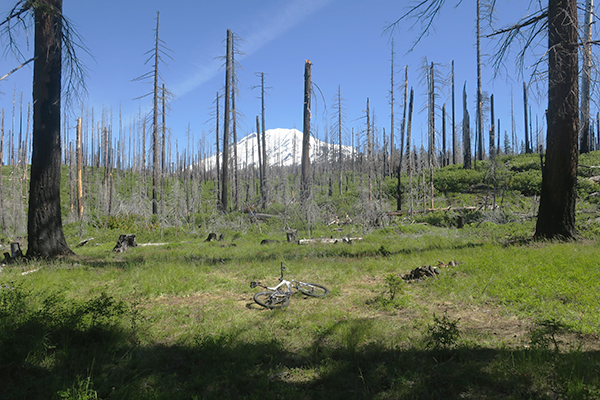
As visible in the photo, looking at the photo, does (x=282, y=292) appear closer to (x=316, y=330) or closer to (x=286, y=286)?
(x=286, y=286)

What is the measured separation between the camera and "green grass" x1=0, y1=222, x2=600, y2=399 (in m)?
2.90

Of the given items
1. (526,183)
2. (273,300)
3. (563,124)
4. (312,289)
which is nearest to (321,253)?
(312,289)

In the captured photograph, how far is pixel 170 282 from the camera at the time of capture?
6395 millimetres

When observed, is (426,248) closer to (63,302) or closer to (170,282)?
(170,282)

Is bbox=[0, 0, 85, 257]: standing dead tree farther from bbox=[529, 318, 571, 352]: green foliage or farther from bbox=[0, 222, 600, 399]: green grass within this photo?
bbox=[529, 318, 571, 352]: green foliage

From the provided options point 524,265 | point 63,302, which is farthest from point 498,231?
point 63,302

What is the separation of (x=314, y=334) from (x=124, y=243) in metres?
10.1

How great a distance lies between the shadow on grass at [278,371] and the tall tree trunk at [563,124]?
21.8ft

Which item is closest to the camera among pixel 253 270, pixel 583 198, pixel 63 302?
pixel 63 302

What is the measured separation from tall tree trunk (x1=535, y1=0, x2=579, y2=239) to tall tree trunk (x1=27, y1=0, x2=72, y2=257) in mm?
13132

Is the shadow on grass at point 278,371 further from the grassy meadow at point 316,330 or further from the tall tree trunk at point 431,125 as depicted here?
the tall tree trunk at point 431,125

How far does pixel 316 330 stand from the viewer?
4355 millimetres

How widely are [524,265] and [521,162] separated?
888 inches

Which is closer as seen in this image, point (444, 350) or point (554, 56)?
point (444, 350)
